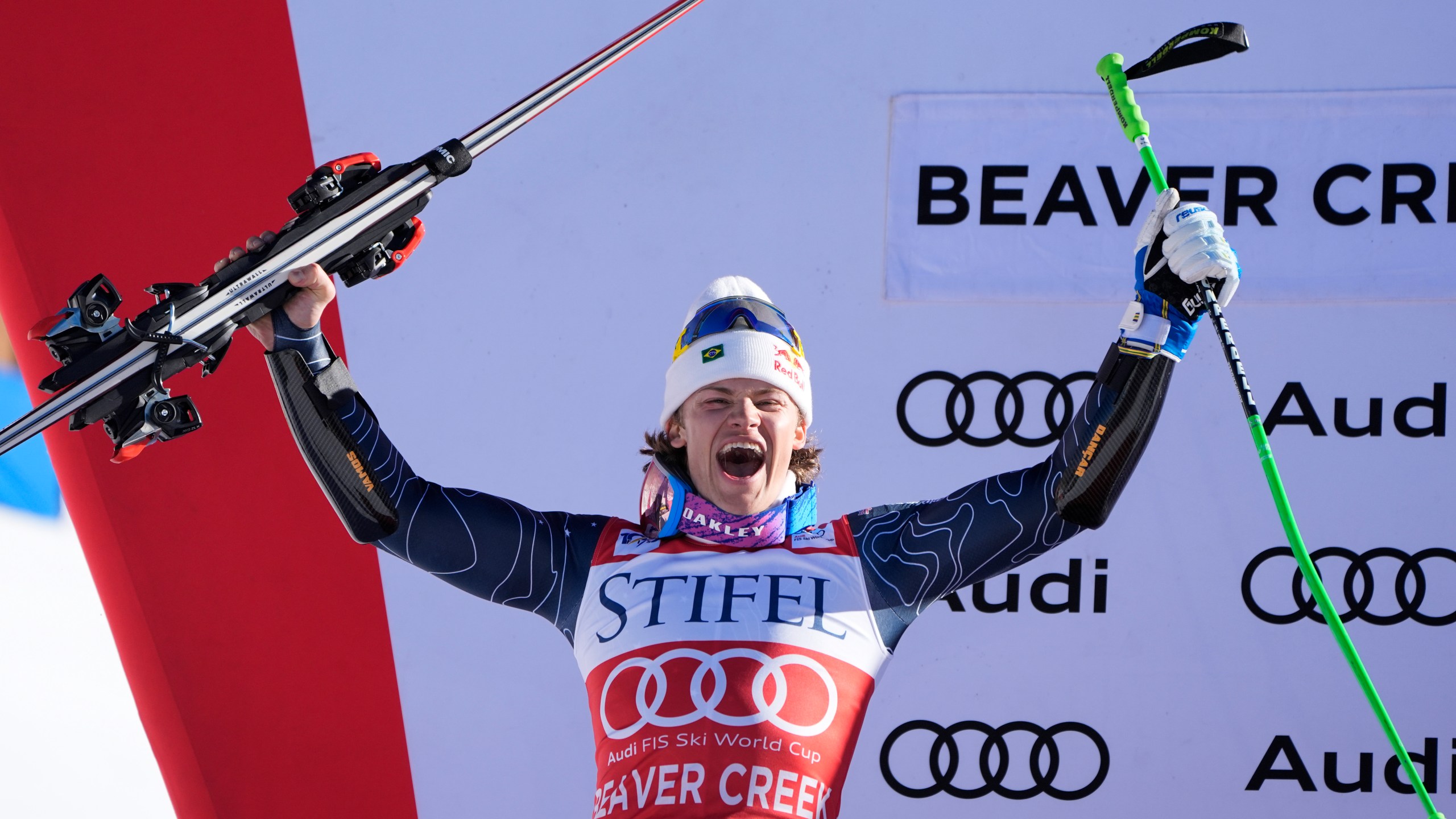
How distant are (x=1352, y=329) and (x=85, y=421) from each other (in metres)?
2.28

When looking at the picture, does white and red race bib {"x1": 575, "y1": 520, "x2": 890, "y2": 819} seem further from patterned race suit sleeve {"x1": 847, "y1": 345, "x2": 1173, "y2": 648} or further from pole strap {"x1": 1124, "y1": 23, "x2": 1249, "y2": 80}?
pole strap {"x1": 1124, "y1": 23, "x2": 1249, "y2": 80}

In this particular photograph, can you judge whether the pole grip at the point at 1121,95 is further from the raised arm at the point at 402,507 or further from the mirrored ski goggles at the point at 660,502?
the raised arm at the point at 402,507

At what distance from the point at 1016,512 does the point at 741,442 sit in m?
0.43

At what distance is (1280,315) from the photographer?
238 centimetres

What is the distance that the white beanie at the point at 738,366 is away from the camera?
71.5 inches

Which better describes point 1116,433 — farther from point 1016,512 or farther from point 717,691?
point 717,691

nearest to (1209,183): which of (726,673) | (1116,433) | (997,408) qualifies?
(997,408)

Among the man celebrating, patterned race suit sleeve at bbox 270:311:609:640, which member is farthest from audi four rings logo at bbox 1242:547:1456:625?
patterned race suit sleeve at bbox 270:311:609:640

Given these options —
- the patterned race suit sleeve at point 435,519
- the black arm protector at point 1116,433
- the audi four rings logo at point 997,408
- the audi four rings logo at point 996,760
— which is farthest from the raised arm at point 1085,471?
the audi four rings logo at point 996,760

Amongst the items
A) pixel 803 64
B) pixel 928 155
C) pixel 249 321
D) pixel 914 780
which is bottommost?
pixel 914 780

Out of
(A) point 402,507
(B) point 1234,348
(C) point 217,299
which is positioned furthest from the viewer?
(A) point 402,507

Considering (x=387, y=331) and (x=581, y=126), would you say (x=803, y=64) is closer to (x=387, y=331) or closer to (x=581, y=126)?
(x=581, y=126)

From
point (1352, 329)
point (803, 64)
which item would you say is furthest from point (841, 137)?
point (1352, 329)

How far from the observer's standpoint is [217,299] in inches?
58.3
